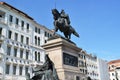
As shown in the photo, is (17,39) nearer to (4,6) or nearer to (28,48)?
(28,48)

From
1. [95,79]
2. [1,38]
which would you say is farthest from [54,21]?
[95,79]

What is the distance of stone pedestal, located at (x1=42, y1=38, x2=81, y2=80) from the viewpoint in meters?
11.8

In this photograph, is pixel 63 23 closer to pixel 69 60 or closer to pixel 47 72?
pixel 69 60

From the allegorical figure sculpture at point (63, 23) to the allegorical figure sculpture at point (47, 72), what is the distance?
2806 millimetres

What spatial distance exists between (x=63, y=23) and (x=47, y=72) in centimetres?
381

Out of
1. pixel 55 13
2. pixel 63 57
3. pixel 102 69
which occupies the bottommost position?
pixel 63 57

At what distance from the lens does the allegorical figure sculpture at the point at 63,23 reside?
1348 centimetres

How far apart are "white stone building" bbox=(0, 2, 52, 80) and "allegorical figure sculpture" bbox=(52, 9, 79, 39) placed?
68.0ft

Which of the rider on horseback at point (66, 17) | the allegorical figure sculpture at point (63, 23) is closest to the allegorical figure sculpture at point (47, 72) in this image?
the allegorical figure sculpture at point (63, 23)

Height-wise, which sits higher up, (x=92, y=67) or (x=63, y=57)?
(x=92, y=67)

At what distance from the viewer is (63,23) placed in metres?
13.6

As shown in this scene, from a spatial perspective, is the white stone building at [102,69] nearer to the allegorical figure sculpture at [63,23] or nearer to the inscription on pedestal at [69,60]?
the allegorical figure sculpture at [63,23]

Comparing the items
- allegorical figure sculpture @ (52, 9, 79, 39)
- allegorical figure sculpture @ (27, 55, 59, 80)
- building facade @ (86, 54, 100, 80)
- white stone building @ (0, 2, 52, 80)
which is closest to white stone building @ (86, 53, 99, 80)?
building facade @ (86, 54, 100, 80)

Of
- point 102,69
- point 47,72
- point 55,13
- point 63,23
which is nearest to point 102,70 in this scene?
point 102,69
